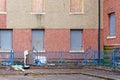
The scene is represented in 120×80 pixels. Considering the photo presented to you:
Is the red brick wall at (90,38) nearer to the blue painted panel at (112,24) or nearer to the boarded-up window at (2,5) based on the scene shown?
the blue painted panel at (112,24)

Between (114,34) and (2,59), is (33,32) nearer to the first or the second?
(2,59)

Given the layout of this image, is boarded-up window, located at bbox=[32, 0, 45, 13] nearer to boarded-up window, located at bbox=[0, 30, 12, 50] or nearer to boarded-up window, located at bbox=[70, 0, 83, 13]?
boarded-up window, located at bbox=[70, 0, 83, 13]

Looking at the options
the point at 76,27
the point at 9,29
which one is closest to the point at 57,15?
the point at 76,27

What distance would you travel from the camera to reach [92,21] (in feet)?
122

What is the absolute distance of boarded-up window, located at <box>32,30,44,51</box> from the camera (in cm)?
3706

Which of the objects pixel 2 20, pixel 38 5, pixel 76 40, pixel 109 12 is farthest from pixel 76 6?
pixel 2 20

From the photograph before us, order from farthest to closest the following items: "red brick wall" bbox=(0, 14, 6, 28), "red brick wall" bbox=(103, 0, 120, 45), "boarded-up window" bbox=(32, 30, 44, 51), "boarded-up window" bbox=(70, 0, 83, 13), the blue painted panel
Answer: "boarded-up window" bbox=(70, 0, 83, 13) → "boarded-up window" bbox=(32, 30, 44, 51) → "red brick wall" bbox=(0, 14, 6, 28) → the blue painted panel → "red brick wall" bbox=(103, 0, 120, 45)

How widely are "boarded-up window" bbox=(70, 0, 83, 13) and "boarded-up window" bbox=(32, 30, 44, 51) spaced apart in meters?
3.56

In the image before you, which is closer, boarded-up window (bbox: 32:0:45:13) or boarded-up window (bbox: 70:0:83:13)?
boarded-up window (bbox: 32:0:45:13)

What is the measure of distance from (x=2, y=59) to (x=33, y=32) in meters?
4.21

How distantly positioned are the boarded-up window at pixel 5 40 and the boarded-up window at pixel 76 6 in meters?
6.19

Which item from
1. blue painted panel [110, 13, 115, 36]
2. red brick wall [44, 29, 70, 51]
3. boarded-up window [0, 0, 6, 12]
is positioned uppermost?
boarded-up window [0, 0, 6, 12]

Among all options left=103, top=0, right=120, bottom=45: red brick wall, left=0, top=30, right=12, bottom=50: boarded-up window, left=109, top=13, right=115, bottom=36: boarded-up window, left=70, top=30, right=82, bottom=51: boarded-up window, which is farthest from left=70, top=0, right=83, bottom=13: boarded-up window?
left=0, top=30, right=12, bottom=50: boarded-up window

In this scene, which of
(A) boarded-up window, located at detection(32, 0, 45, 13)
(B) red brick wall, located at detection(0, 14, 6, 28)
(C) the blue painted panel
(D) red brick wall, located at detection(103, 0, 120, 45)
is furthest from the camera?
(A) boarded-up window, located at detection(32, 0, 45, 13)
